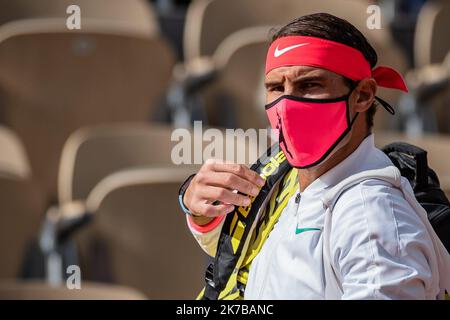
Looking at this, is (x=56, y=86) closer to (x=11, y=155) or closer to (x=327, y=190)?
(x=11, y=155)

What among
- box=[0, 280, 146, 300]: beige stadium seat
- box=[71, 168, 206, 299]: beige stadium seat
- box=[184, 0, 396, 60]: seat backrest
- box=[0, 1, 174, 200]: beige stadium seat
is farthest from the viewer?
box=[184, 0, 396, 60]: seat backrest

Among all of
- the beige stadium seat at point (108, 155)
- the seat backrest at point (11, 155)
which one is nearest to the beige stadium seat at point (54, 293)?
the beige stadium seat at point (108, 155)

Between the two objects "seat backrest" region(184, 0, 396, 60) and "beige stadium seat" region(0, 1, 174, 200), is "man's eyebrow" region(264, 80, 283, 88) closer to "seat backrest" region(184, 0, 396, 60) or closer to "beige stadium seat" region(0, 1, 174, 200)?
"beige stadium seat" region(0, 1, 174, 200)

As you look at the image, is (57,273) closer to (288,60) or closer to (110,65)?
(110,65)

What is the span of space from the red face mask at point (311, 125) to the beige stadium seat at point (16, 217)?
3.93ft

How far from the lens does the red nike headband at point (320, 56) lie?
2.87 ft

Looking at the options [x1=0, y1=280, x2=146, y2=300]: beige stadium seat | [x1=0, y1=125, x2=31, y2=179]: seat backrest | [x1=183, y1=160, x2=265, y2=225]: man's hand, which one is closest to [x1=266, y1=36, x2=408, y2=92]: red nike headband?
[x1=183, y1=160, x2=265, y2=225]: man's hand

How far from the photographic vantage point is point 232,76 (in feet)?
8.63

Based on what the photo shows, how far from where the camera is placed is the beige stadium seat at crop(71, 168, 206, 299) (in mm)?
1915

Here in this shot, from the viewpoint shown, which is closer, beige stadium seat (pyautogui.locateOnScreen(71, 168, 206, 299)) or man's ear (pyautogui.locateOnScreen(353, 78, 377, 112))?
man's ear (pyautogui.locateOnScreen(353, 78, 377, 112))

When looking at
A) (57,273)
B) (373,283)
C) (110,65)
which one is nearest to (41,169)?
(110,65)

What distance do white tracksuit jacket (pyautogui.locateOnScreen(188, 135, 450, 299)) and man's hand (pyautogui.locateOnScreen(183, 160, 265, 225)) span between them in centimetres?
5

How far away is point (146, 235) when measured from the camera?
6.42ft

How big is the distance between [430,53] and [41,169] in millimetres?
1281
